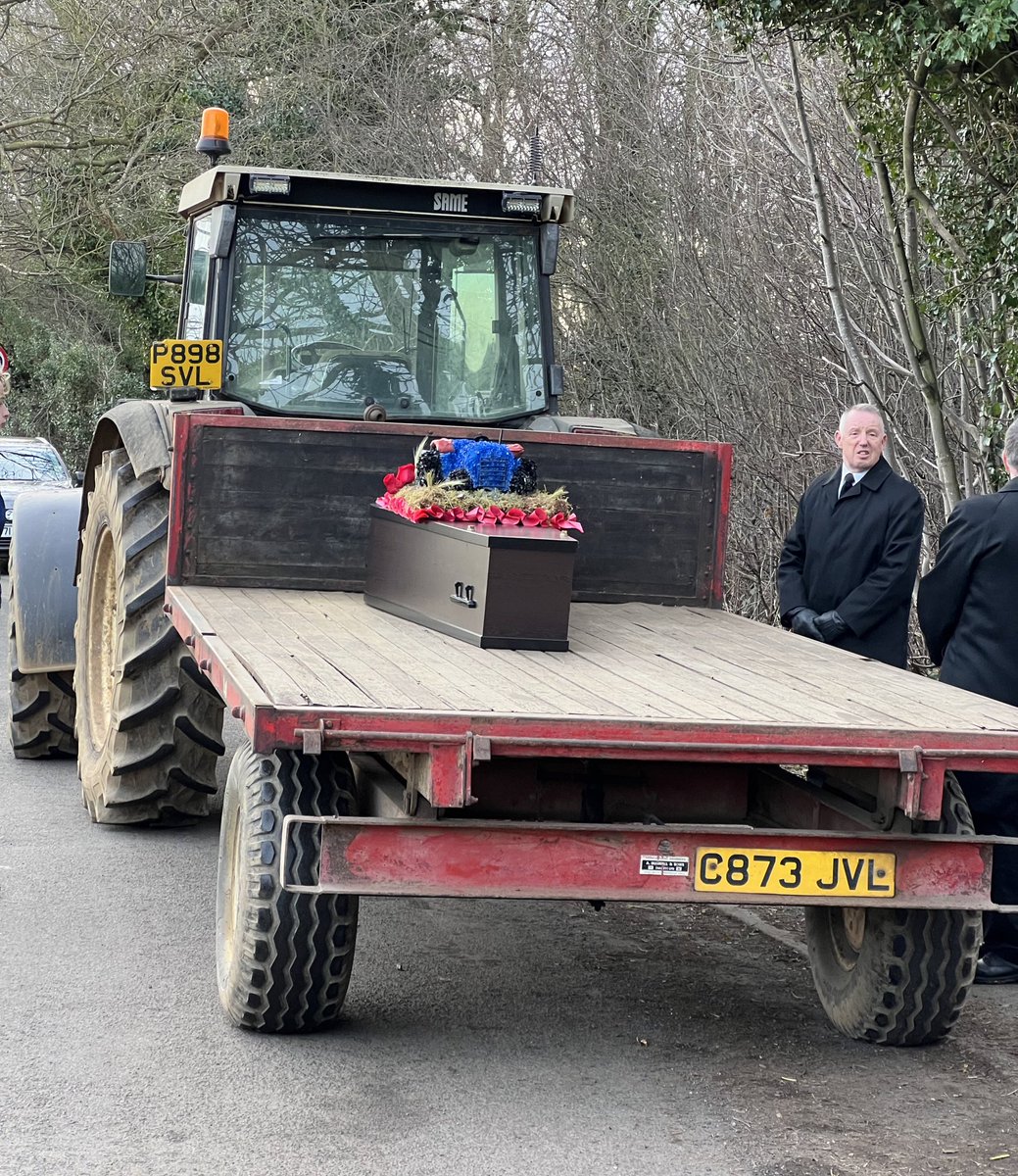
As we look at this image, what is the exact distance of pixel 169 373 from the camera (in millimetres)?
7766

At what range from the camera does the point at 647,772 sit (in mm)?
5258

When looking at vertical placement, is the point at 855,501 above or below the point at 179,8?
below

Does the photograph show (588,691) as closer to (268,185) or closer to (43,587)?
(268,185)

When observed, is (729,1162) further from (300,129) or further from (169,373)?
(300,129)

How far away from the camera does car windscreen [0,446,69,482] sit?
68.0 feet

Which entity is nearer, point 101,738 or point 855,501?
point 855,501

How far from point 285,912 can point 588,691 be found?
3.40 ft

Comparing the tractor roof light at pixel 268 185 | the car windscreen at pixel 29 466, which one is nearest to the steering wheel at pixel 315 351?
the tractor roof light at pixel 268 185

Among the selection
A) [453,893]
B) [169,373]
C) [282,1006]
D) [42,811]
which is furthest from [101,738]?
[453,893]

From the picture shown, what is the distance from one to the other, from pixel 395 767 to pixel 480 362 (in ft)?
12.2

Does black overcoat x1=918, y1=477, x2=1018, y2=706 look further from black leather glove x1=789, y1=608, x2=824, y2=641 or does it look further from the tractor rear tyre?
the tractor rear tyre

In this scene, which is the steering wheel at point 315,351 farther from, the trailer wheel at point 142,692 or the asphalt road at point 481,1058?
the asphalt road at point 481,1058

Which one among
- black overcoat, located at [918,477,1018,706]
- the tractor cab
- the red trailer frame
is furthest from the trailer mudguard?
black overcoat, located at [918,477,1018,706]

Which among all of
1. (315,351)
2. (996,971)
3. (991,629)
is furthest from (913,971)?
(315,351)
